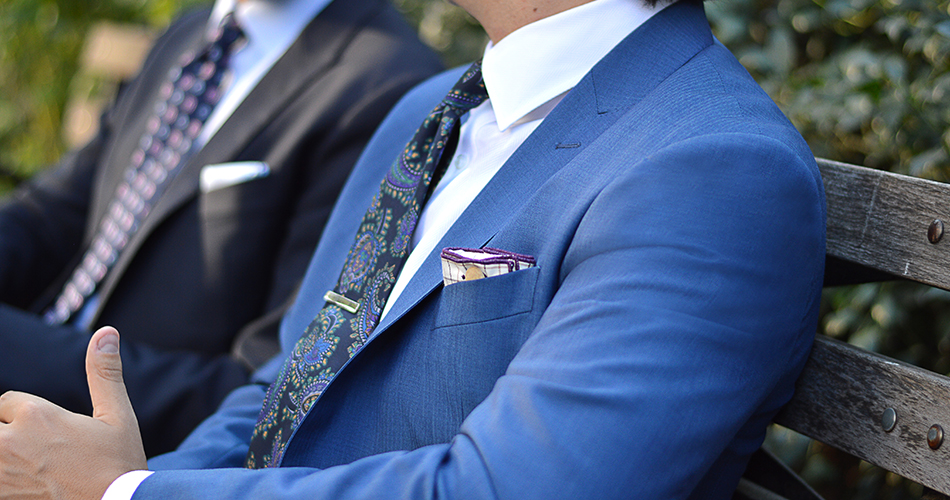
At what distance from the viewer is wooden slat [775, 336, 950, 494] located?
0.98 metres

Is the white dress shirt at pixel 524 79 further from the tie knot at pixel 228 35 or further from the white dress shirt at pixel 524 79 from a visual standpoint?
the tie knot at pixel 228 35

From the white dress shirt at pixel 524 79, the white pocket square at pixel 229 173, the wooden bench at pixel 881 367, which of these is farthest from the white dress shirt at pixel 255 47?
the wooden bench at pixel 881 367

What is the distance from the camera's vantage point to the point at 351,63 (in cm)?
192

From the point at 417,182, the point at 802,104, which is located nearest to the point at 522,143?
the point at 417,182

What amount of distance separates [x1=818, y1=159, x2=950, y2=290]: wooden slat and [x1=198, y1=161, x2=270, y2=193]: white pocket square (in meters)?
1.23

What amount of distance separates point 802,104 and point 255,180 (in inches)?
48.2

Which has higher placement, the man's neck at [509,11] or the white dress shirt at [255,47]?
the man's neck at [509,11]

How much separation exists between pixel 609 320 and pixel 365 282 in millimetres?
467

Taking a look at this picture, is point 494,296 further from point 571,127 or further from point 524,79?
point 524,79

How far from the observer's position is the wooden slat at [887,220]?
100 cm

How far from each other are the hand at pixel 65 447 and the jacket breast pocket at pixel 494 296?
0.46m

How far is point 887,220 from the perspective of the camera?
1059 millimetres

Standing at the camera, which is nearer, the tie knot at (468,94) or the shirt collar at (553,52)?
the shirt collar at (553,52)

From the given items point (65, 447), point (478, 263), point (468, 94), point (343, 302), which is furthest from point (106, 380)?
point (468, 94)
